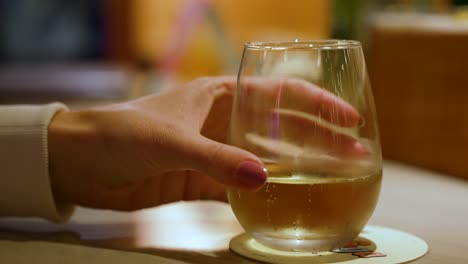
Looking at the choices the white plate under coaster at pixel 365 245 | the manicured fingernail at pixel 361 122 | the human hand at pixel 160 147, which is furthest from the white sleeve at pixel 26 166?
the manicured fingernail at pixel 361 122

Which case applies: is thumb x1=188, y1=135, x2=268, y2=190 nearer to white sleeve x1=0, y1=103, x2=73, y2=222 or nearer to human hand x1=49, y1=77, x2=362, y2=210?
human hand x1=49, y1=77, x2=362, y2=210

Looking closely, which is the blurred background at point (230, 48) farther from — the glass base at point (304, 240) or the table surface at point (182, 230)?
the glass base at point (304, 240)

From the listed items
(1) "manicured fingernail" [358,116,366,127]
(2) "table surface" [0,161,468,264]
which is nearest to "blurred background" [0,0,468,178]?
(2) "table surface" [0,161,468,264]

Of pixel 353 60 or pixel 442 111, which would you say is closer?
pixel 353 60

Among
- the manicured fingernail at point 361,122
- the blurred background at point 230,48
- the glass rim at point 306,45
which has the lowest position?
the blurred background at point 230,48

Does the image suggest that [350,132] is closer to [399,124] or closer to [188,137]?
[188,137]

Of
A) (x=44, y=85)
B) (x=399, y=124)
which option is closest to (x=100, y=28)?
(x=44, y=85)

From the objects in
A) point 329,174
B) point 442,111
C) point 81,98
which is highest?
point 329,174
